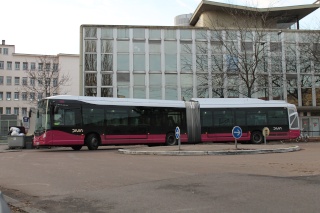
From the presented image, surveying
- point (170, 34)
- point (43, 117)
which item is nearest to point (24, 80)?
point (170, 34)

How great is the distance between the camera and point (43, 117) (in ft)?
74.8

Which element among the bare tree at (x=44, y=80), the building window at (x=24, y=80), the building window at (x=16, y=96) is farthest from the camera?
the building window at (x=16, y=96)

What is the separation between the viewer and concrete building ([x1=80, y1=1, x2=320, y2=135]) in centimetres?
4269

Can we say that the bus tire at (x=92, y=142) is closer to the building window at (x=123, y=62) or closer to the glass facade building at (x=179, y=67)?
the glass facade building at (x=179, y=67)

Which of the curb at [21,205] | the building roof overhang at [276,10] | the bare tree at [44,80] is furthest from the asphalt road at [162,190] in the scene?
the building roof overhang at [276,10]

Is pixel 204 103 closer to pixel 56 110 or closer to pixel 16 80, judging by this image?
pixel 56 110

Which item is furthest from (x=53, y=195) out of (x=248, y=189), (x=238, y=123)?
(x=238, y=123)

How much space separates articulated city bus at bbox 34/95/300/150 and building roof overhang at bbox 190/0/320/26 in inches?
732

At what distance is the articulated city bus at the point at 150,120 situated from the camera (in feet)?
75.4

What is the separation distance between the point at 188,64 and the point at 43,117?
24.4 m

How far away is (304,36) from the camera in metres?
44.9

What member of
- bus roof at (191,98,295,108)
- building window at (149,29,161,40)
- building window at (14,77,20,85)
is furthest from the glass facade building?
building window at (14,77,20,85)

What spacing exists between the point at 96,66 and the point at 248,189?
3610 centimetres

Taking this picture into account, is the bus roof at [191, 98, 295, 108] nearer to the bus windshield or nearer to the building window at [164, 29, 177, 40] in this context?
the bus windshield
